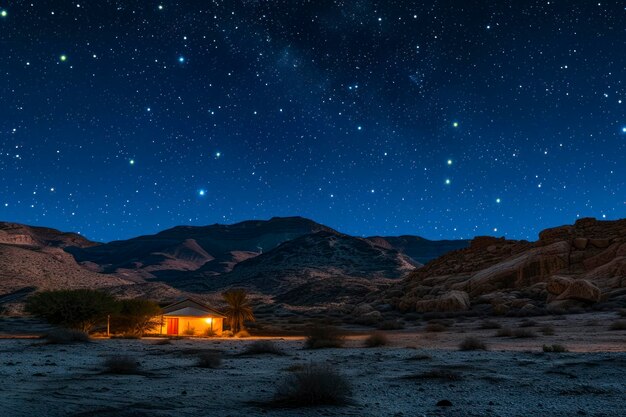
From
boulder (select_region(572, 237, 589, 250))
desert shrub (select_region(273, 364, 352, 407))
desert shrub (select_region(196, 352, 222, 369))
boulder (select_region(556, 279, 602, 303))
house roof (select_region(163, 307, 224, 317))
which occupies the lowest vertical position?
desert shrub (select_region(196, 352, 222, 369))

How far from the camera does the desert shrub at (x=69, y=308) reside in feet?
125

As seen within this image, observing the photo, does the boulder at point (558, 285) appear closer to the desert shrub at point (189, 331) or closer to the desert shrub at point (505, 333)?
the desert shrub at point (505, 333)

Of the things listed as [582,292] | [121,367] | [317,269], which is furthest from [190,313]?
[317,269]

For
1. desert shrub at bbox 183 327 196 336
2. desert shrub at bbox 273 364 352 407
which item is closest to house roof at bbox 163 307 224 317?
desert shrub at bbox 183 327 196 336

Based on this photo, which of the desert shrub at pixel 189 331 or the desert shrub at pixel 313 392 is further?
the desert shrub at pixel 189 331

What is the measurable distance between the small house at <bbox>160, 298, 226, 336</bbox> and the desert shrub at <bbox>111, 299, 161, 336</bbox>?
1700 millimetres

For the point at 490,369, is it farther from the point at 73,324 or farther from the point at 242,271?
the point at 242,271

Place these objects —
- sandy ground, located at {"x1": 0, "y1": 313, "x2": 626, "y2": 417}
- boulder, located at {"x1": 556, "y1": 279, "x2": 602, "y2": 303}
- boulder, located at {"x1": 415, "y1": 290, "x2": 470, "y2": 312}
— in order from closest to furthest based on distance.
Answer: sandy ground, located at {"x1": 0, "y1": 313, "x2": 626, "y2": 417} → boulder, located at {"x1": 556, "y1": 279, "x2": 602, "y2": 303} → boulder, located at {"x1": 415, "y1": 290, "x2": 470, "y2": 312}

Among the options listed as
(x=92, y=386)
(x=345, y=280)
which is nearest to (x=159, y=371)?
(x=92, y=386)

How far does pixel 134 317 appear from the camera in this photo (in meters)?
41.7

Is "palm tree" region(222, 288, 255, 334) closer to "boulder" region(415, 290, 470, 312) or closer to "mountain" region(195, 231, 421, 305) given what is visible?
"boulder" region(415, 290, 470, 312)

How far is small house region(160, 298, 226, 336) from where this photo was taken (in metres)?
44.0

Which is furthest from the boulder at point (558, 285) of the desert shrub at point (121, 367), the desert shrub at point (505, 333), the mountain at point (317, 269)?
the mountain at point (317, 269)

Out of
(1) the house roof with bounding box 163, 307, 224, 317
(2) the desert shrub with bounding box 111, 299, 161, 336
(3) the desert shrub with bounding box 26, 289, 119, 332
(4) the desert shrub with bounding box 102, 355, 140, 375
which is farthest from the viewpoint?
(1) the house roof with bounding box 163, 307, 224, 317
